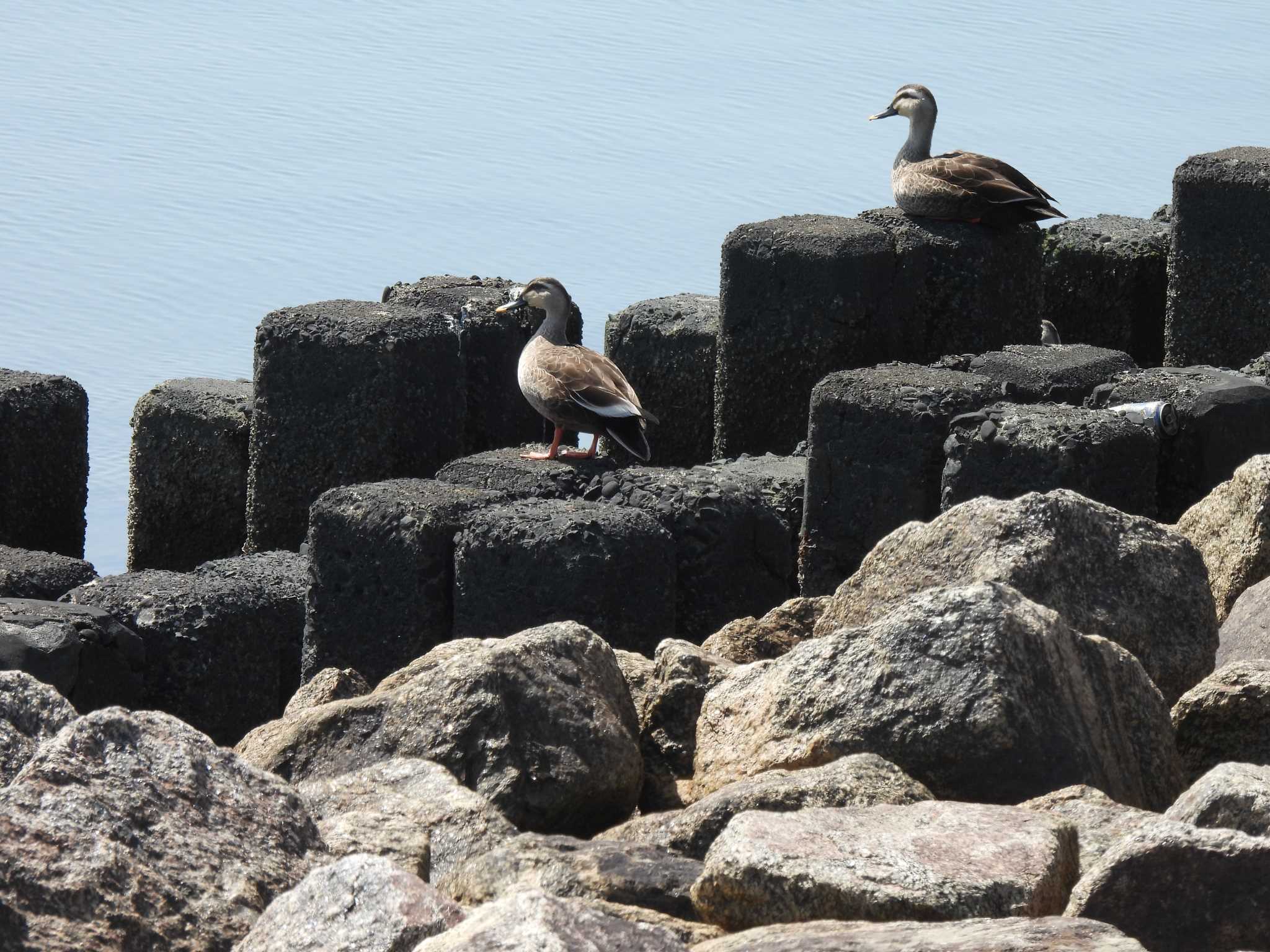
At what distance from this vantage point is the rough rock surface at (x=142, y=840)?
3.07 metres

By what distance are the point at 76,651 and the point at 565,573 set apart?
1.93 meters

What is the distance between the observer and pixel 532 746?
448cm

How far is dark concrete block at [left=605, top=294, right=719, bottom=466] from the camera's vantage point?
412 inches

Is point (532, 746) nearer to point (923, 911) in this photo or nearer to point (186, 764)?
point (186, 764)

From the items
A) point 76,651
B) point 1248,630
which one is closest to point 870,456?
point 1248,630

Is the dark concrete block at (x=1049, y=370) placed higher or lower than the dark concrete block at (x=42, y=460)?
higher

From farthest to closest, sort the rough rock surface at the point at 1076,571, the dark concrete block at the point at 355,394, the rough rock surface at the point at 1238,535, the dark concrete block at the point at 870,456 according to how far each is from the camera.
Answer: the dark concrete block at the point at 355,394, the dark concrete block at the point at 870,456, the rough rock surface at the point at 1238,535, the rough rock surface at the point at 1076,571

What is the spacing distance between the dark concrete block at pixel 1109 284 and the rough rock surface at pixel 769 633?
5.88 m

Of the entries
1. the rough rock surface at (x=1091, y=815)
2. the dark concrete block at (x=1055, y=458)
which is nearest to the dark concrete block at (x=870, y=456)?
the dark concrete block at (x=1055, y=458)

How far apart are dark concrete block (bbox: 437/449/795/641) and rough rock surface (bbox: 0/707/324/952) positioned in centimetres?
350

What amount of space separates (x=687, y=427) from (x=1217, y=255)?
2.86m

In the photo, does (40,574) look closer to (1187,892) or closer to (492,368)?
(492,368)

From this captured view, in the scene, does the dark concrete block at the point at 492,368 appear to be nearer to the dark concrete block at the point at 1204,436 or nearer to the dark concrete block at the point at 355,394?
the dark concrete block at the point at 355,394

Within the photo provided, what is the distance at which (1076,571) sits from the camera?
195 inches
